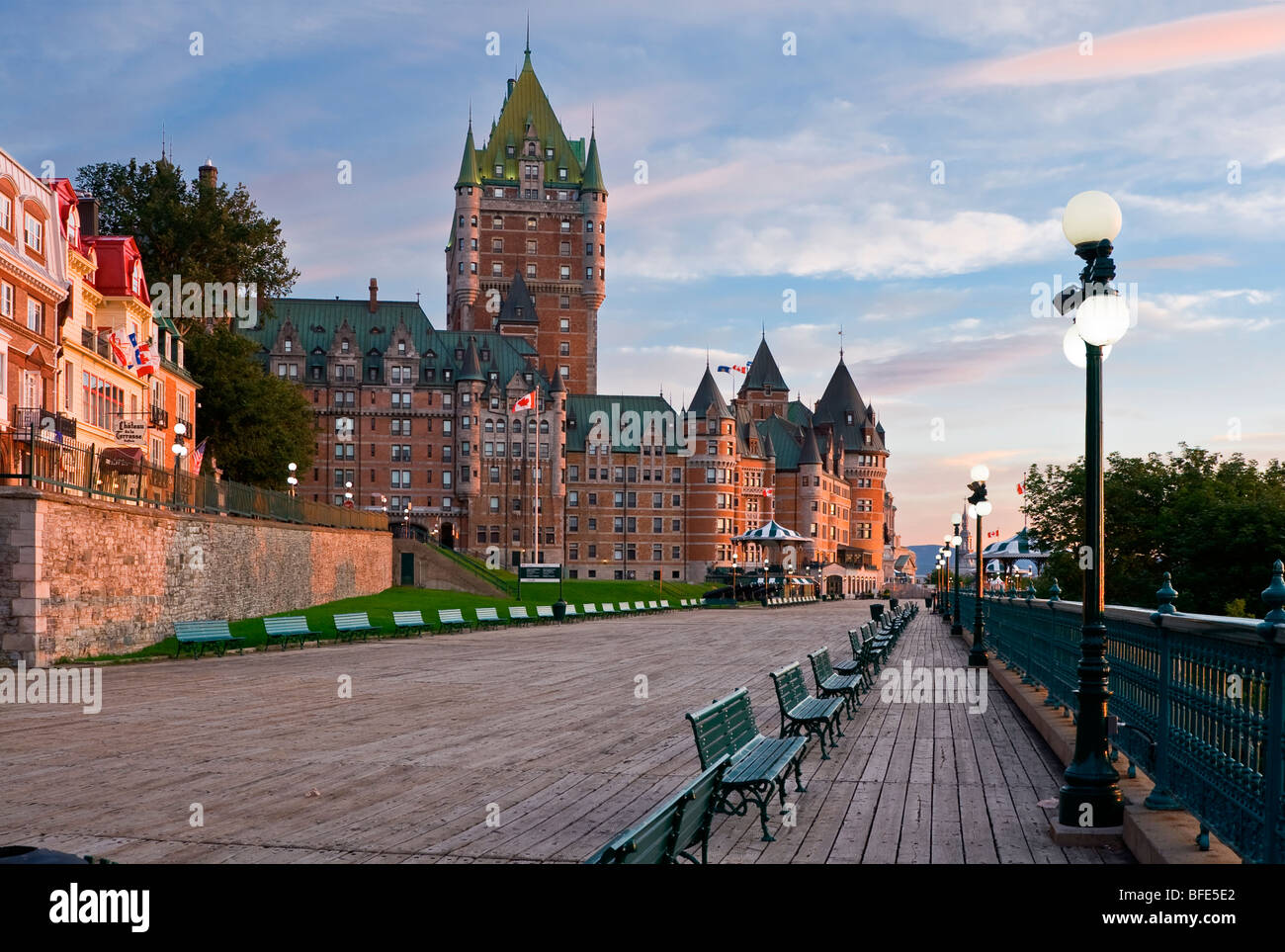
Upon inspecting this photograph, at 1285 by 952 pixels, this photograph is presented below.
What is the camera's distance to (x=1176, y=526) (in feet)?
198

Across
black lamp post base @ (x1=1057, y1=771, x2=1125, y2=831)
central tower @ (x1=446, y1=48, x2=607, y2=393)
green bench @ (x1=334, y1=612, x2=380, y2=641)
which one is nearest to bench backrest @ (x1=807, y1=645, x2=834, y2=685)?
black lamp post base @ (x1=1057, y1=771, x2=1125, y2=831)

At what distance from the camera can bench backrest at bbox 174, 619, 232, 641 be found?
2647 cm

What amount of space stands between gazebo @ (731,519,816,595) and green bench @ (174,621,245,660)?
5047cm

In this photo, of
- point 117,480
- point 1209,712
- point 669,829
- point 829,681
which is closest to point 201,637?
point 117,480

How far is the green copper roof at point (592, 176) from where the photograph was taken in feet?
439

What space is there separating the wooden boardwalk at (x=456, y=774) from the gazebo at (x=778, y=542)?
5530 cm

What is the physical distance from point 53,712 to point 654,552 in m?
108

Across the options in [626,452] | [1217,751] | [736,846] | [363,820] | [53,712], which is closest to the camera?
[1217,751]

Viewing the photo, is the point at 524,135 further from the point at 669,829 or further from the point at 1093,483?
the point at 669,829

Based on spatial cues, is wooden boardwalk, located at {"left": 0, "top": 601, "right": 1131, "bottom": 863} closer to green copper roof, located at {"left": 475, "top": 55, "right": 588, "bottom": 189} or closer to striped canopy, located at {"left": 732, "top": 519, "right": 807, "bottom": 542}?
striped canopy, located at {"left": 732, "top": 519, "right": 807, "bottom": 542}

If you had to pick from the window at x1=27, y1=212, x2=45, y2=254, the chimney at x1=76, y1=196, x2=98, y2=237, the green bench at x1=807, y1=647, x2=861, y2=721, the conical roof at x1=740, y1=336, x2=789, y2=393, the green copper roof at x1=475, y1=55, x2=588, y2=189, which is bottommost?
the green bench at x1=807, y1=647, x2=861, y2=721
